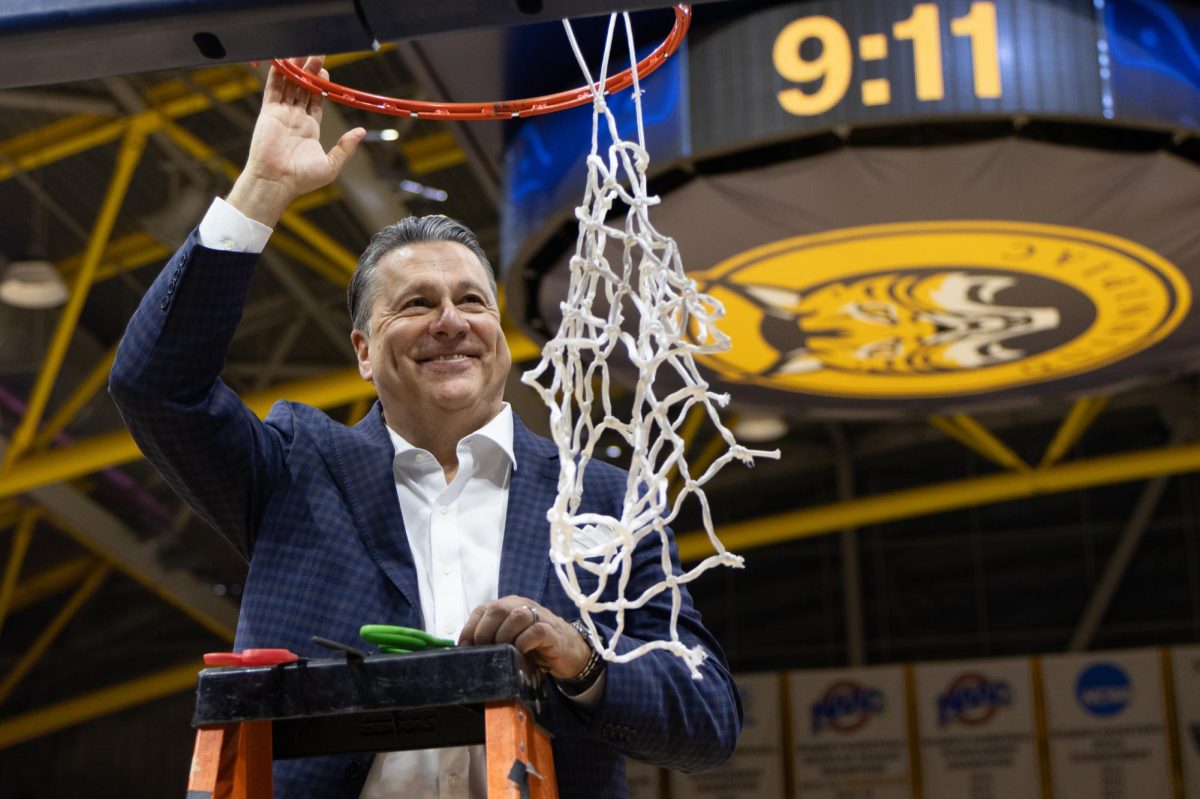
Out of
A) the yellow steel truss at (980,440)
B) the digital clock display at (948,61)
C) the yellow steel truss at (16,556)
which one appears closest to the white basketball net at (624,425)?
the digital clock display at (948,61)

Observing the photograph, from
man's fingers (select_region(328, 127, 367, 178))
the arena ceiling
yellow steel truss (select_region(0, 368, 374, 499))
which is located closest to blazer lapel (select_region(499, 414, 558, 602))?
man's fingers (select_region(328, 127, 367, 178))

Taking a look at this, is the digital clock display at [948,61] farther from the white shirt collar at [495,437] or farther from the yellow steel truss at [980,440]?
the yellow steel truss at [980,440]

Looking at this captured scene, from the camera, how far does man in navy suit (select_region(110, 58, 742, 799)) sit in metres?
2.63

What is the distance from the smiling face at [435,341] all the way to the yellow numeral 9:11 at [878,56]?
5796 millimetres

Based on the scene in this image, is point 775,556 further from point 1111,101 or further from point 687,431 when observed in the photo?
point 1111,101

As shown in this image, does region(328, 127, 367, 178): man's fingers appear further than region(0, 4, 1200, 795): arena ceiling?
No

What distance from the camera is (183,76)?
13.0m

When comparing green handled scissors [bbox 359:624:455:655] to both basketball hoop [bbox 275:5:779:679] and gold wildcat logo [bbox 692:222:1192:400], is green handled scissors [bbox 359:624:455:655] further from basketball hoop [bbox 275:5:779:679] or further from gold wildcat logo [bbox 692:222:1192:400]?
gold wildcat logo [bbox 692:222:1192:400]

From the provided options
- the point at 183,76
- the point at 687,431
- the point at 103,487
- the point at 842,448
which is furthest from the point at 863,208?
the point at 842,448

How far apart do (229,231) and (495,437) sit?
63cm

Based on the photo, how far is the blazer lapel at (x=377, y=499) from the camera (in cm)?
282

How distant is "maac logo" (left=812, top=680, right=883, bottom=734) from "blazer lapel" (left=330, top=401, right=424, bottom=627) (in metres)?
15.7

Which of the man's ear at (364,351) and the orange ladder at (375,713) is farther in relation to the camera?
the man's ear at (364,351)

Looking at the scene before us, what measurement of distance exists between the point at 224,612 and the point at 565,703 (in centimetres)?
1910
